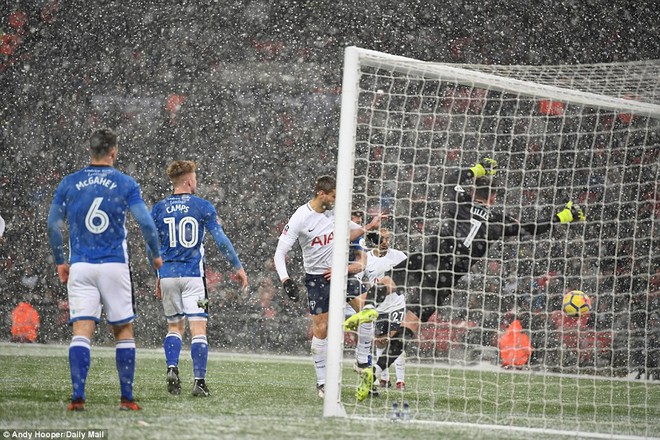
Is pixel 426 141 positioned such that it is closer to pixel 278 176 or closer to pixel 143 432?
pixel 278 176

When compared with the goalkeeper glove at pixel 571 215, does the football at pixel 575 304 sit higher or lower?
lower

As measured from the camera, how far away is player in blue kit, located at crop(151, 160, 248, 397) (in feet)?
24.1

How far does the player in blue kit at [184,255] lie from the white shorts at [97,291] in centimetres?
187

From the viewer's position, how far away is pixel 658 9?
19.0 metres

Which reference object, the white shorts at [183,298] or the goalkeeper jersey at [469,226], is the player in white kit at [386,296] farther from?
the white shorts at [183,298]

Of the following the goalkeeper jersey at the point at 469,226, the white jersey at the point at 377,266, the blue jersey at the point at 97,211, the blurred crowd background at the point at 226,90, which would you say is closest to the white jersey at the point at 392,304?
the white jersey at the point at 377,266

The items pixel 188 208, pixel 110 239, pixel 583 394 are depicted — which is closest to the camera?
pixel 110 239

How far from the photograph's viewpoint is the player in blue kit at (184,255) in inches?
290

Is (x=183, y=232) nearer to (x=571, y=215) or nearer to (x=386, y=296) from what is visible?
(x=386, y=296)

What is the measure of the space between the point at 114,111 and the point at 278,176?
3.60m

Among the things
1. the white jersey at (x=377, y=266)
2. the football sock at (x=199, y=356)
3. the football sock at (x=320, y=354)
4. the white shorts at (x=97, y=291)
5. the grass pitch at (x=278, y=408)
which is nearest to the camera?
the grass pitch at (x=278, y=408)

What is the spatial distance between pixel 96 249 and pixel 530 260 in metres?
12.3

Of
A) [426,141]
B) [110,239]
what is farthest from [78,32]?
[110,239]

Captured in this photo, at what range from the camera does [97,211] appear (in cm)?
548
